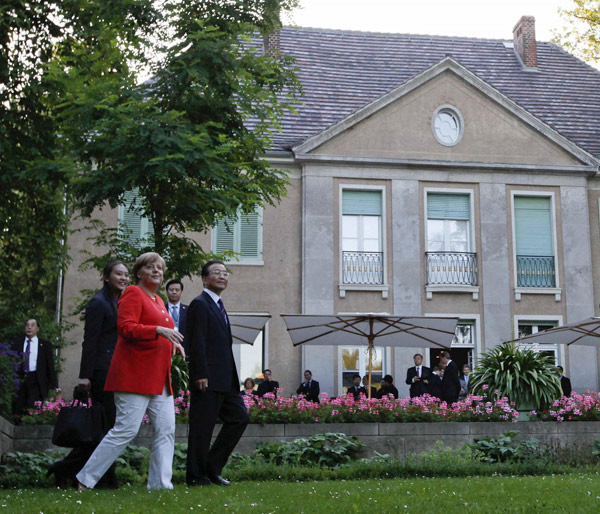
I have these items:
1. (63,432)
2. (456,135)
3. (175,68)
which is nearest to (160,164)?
(175,68)

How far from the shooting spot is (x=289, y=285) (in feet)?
81.5

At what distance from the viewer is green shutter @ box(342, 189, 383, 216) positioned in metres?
25.6

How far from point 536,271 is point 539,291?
65 cm

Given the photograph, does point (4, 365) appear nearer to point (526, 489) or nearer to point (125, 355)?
point (125, 355)

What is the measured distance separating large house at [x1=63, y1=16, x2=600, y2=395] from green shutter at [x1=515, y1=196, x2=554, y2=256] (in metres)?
0.04

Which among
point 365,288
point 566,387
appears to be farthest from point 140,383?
point 365,288

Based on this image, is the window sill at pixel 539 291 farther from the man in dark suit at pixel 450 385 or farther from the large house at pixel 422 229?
the man in dark suit at pixel 450 385

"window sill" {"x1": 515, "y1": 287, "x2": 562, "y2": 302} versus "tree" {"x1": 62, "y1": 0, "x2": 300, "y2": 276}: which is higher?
"tree" {"x1": 62, "y1": 0, "x2": 300, "y2": 276}

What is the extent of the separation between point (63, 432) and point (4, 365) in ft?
13.0

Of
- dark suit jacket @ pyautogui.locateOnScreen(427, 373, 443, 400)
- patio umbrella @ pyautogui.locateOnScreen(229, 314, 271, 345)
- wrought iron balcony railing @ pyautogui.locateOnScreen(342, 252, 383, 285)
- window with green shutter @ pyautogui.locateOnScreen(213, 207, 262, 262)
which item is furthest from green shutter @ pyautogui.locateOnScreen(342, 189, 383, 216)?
dark suit jacket @ pyautogui.locateOnScreen(427, 373, 443, 400)

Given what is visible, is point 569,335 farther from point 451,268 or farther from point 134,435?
point 134,435

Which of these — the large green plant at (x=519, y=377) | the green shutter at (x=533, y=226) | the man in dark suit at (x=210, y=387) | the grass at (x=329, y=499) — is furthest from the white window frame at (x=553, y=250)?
the man in dark suit at (x=210, y=387)

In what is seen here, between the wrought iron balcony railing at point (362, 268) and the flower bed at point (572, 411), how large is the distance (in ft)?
35.2

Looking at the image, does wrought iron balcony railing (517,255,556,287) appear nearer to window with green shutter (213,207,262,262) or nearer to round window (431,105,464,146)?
round window (431,105,464,146)
